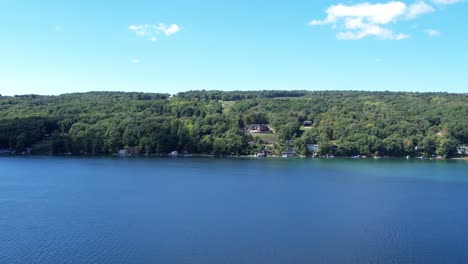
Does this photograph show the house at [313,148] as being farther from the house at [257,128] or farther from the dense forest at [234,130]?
the house at [257,128]

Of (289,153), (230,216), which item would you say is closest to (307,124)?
(289,153)

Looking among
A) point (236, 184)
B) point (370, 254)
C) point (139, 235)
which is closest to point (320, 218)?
point (370, 254)

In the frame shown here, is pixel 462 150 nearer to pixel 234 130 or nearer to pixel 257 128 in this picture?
pixel 257 128

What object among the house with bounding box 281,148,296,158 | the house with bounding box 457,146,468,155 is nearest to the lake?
the house with bounding box 281,148,296,158

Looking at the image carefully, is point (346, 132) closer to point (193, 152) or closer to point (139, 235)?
point (193, 152)

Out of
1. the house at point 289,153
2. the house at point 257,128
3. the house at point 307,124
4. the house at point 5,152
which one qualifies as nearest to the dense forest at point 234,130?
the house at point 307,124

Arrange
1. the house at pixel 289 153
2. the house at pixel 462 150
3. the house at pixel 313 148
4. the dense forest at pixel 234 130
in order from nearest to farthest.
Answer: the dense forest at pixel 234 130
the house at pixel 462 150
the house at pixel 289 153
the house at pixel 313 148
